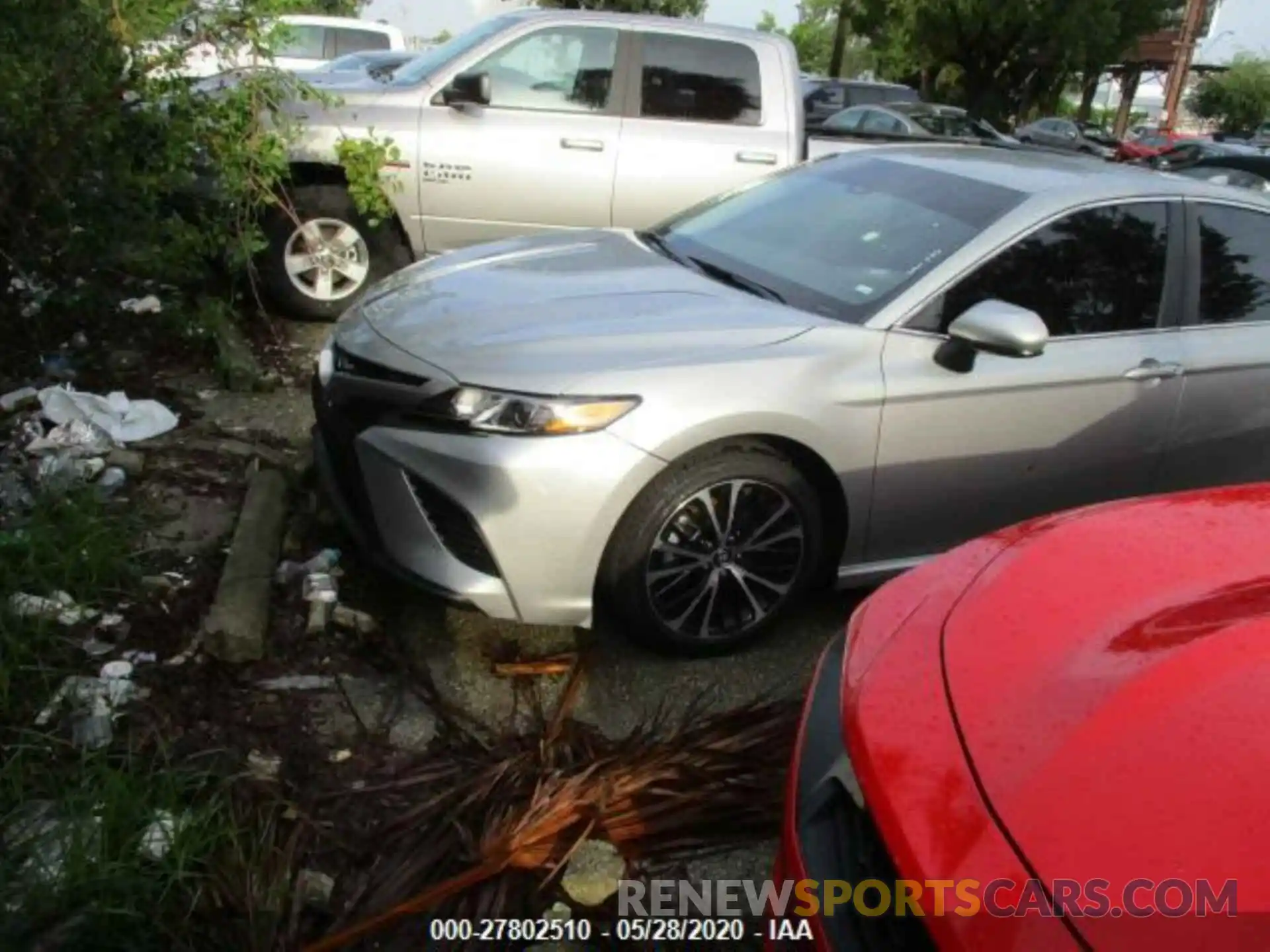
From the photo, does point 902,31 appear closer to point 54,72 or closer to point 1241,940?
point 54,72

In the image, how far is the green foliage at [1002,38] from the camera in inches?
1150

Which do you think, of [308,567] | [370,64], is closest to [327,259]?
[370,64]

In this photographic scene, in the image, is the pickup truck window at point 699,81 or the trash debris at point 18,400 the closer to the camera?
the trash debris at point 18,400

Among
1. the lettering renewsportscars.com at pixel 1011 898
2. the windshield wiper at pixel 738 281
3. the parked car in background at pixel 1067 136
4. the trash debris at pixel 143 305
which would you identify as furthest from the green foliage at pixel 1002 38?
the lettering renewsportscars.com at pixel 1011 898

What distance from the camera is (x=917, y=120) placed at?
54.9ft

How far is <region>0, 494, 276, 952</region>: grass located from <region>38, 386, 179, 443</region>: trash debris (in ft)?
4.69

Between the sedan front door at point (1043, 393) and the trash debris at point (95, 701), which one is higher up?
the sedan front door at point (1043, 393)

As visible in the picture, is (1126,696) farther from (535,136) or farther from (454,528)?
(535,136)

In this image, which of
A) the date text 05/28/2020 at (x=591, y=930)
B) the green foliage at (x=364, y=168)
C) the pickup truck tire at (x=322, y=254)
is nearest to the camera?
the date text 05/28/2020 at (x=591, y=930)

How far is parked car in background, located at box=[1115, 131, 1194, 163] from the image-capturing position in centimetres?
2452

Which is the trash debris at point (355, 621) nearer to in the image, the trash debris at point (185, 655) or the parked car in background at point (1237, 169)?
the trash debris at point (185, 655)

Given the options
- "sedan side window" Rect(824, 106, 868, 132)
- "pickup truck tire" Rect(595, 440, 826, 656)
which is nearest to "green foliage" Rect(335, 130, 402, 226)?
"pickup truck tire" Rect(595, 440, 826, 656)

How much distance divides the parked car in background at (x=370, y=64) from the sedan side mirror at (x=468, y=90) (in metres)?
0.82

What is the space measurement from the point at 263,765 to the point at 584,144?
14.0 ft
